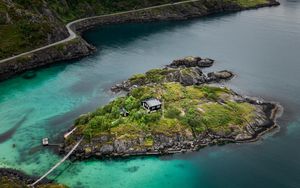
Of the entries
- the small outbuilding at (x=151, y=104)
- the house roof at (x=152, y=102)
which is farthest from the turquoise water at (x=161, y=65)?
the house roof at (x=152, y=102)

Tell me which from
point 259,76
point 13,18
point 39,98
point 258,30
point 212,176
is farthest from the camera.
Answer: point 258,30

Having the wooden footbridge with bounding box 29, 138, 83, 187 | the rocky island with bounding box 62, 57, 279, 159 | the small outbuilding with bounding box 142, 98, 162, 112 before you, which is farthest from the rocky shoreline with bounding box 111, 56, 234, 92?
the wooden footbridge with bounding box 29, 138, 83, 187

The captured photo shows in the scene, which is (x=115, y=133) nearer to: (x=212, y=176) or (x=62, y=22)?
(x=212, y=176)

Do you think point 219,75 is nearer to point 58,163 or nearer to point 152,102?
point 152,102

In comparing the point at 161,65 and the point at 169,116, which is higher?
the point at 169,116

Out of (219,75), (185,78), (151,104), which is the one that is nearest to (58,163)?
(151,104)

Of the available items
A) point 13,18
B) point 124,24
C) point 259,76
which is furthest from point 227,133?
point 124,24

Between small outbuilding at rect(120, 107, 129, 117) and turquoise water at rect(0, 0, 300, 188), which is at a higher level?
small outbuilding at rect(120, 107, 129, 117)

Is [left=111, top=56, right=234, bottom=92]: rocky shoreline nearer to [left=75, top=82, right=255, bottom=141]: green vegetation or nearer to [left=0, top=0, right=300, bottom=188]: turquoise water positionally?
[left=0, top=0, right=300, bottom=188]: turquoise water
